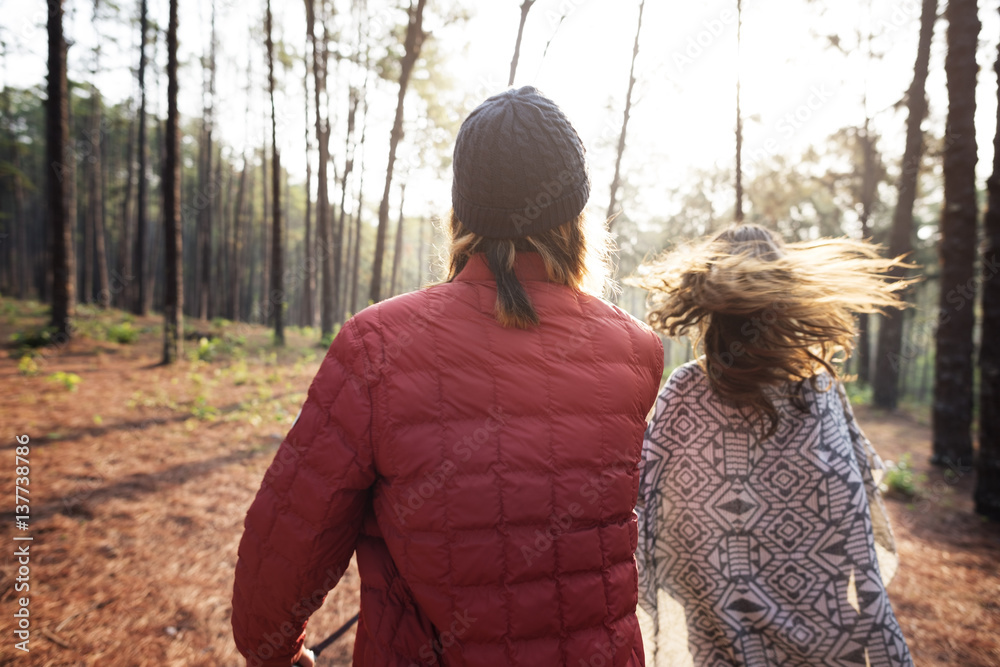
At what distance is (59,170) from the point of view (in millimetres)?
9219

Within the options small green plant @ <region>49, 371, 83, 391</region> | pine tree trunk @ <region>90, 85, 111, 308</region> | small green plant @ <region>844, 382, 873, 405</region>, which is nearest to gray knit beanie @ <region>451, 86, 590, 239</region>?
small green plant @ <region>49, 371, 83, 391</region>

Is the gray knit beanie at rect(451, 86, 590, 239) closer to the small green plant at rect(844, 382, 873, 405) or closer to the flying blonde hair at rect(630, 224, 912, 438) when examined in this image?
the flying blonde hair at rect(630, 224, 912, 438)

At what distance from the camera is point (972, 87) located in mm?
5449

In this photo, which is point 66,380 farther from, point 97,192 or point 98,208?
point 97,192

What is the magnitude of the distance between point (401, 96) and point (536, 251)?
10.8 m

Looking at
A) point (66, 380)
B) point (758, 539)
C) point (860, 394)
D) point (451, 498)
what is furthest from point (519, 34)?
point (860, 394)

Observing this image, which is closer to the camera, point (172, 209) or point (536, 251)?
point (536, 251)

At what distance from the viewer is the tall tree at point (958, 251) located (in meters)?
5.47

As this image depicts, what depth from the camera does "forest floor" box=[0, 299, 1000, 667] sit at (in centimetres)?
296

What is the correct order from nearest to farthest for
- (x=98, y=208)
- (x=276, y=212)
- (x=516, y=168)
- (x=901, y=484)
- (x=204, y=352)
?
(x=516, y=168), (x=901, y=484), (x=204, y=352), (x=276, y=212), (x=98, y=208)

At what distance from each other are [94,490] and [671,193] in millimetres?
19668

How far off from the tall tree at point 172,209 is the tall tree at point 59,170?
1.74 meters

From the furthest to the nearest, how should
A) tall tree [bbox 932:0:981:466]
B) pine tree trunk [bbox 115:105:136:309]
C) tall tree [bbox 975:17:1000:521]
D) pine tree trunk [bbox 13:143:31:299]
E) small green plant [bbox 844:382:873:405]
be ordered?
pine tree trunk [bbox 13:143:31:299] < pine tree trunk [bbox 115:105:136:309] < small green plant [bbox 844:382:873:405] < tall tree [bbox 932:0:981:466] < tall tree [bbox 975:17:1000:521]

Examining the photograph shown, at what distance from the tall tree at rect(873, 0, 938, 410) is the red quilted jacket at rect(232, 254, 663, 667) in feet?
36.1
